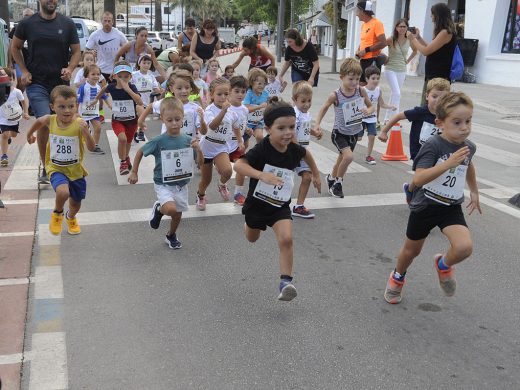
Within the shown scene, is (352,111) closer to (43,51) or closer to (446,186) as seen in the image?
(446,186)

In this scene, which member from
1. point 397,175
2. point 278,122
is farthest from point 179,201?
point 397,175

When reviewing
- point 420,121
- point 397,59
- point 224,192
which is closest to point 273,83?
point 224,192

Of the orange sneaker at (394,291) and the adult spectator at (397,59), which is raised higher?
the adult spectator at (397,59)

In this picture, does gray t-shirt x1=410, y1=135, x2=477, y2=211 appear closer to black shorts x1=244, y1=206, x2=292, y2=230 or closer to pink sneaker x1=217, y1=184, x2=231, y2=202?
black shorts x1=244, y1=206, x2=292, y2=230

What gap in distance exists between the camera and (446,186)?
4.20 m

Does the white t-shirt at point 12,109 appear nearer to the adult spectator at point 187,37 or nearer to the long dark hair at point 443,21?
the adult spectator at point 187,37

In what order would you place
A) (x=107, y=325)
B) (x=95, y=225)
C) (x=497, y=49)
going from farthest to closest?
(x=497, y=49) < (x=95, y=225) < (x=107, y=325)

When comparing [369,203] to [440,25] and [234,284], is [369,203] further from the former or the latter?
[234,284]

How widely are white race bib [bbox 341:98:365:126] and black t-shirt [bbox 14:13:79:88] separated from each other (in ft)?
10.9

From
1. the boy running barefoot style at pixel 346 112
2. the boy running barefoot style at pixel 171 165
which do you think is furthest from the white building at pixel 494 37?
the boy running barefoot style at pixel 171 165

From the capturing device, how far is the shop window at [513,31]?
21953 mm

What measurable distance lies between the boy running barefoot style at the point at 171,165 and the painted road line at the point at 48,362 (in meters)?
1.88

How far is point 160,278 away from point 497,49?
69.6 feet

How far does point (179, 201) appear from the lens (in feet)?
18.7
